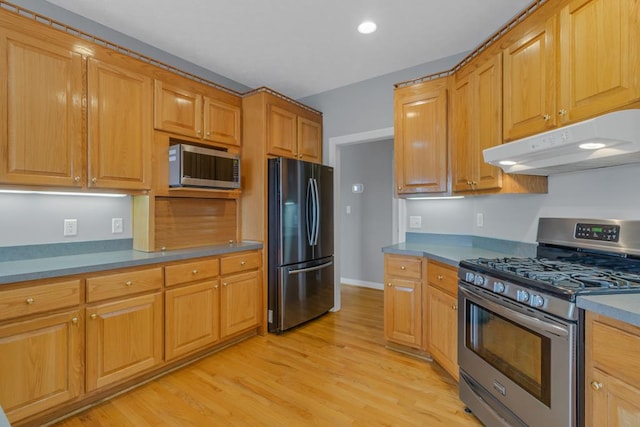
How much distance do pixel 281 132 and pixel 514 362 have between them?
2.75 meters

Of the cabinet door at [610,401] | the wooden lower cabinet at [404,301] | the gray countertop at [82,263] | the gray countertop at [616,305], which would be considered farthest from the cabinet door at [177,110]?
the cabinet door at [610,401]

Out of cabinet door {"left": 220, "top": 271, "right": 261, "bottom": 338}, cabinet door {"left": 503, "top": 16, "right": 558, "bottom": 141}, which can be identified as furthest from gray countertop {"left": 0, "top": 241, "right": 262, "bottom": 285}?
cabinet door {"left": 503, "top": 16, "right": 558, "bottom": 141}

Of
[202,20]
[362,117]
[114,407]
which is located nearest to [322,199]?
[362,117]

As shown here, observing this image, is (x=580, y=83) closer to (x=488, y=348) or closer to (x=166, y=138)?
(x=488, y=348)

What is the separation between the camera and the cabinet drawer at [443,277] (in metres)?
2.18

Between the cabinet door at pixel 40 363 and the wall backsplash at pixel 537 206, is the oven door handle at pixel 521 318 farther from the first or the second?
the cabinet door at pixel 40 363

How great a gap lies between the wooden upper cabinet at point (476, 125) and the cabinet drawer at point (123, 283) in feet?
7.82

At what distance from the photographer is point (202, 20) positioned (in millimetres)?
2406

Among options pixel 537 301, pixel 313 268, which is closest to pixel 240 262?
pixel 313 268

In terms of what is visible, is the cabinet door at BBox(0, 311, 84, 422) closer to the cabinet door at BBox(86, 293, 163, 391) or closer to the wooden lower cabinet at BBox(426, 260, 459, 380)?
the cabinet door at BBox(86, 293, 163, 391)

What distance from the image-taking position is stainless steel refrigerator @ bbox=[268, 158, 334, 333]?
10.3 feet

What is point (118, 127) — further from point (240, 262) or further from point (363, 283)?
point (363, 283)

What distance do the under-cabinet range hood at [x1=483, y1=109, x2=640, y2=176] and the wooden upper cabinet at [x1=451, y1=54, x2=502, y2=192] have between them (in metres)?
0.22

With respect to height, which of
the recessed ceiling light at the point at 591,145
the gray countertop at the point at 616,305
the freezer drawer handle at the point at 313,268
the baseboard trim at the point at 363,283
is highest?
the recessed ceiling light at the point at 591,145
